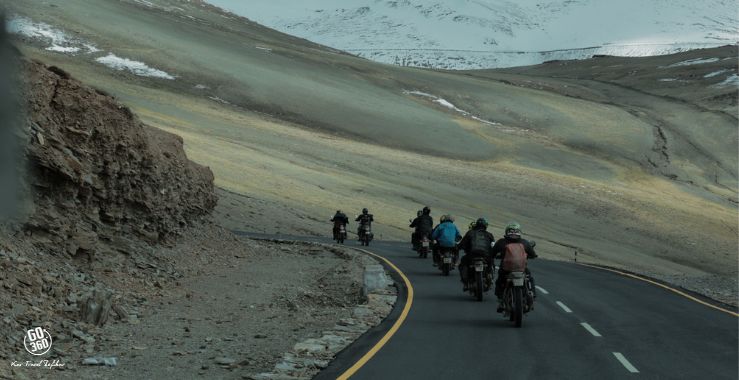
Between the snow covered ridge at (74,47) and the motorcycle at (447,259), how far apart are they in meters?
103

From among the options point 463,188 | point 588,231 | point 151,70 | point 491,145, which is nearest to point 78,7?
point 151,70

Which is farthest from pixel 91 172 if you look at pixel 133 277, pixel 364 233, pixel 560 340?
pixel 364 233

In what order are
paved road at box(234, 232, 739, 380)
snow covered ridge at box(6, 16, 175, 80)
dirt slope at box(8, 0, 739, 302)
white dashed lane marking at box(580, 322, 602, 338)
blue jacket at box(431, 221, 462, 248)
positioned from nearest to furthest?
paved road at box(234, 232, 739, 380) → white dashed lane marking at box(580, 322, 602, 338) → blue jacket at box(431, 221, 462, 248) → dirt slope at box(8, 0, 739, 302) → snow covered ridge at box(6, 16, 175, 80)

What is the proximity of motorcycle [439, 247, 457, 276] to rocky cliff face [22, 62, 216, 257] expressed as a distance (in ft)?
25.5

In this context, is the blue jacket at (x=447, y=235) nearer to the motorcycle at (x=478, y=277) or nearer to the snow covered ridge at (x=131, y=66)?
the motorcycle at (x=478, y=277)

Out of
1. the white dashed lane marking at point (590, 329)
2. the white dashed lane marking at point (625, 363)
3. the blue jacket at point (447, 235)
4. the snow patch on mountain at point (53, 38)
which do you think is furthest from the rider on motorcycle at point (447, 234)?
the snow patch on mountain at point (53, 38)

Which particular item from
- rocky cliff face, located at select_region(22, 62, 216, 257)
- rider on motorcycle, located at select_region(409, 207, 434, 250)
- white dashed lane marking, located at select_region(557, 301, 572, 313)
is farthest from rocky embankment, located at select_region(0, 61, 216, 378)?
rider on motorcycle, located at select_region(409, 207, 434, 250)

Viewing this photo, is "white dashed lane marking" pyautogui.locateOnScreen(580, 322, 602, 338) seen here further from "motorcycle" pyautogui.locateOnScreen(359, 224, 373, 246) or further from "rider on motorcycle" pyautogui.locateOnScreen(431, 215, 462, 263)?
"motorcycle" pyautogui.locateOnScreen(359, 224, 373, 246)

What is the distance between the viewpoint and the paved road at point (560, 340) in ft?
43.7

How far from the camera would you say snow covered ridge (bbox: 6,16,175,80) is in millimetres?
125812

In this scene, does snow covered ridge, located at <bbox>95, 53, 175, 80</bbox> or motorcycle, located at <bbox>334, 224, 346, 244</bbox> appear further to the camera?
snow covered ridge, located at <bbox>95, 53, 175, 80</bbox>

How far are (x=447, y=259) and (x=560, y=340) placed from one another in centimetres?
1119

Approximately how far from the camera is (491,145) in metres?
113

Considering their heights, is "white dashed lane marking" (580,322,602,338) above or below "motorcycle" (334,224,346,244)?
above
